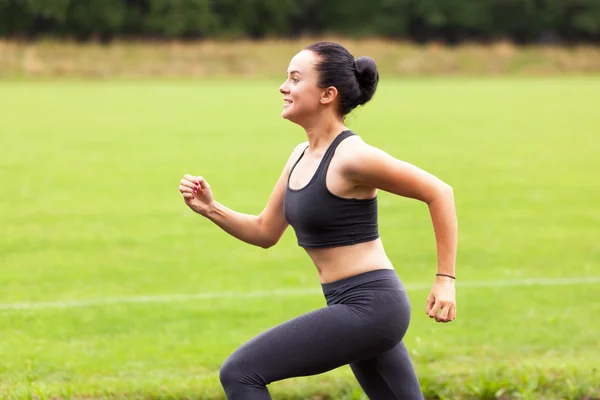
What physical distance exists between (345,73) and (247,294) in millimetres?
4946

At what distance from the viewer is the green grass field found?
608 centimetres

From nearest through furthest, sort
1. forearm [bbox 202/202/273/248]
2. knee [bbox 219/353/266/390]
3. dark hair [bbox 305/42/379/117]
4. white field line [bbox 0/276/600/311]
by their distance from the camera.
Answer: knee [bbox 219/353/266/390] < dark hair [bbox 305/42/379/117] < forearm [bbox 202/202/273/248] < white field line [bbox 0/276/600/311]

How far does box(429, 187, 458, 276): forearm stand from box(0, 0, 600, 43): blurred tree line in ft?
227

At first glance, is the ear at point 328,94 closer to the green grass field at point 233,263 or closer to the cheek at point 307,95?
the cheek at point 307,95

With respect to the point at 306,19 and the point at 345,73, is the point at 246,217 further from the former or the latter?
the point at 306,19

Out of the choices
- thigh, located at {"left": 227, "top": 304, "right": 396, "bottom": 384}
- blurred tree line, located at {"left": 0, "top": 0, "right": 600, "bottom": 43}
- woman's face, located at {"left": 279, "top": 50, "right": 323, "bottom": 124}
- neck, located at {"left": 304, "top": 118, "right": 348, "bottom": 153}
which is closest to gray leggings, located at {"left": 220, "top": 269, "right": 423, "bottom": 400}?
thigh, located at {"left": 227, "top": 304, "right": 396, "bottom": 384}

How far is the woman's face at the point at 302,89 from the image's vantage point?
404 cm

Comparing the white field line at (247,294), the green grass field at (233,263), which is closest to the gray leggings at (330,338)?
the green grass field at (233,263)

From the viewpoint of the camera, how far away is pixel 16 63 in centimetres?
4862

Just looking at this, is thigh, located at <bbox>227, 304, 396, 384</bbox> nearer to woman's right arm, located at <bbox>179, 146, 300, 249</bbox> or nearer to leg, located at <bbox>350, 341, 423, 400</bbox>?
leg, located at <bbox>350, 341, 423, 400</bbox>

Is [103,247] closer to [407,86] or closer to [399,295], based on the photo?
[399,295]

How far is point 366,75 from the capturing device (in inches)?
162

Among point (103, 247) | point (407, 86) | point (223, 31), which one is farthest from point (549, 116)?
point (223, 31)

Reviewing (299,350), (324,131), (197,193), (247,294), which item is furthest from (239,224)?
(247,294)
